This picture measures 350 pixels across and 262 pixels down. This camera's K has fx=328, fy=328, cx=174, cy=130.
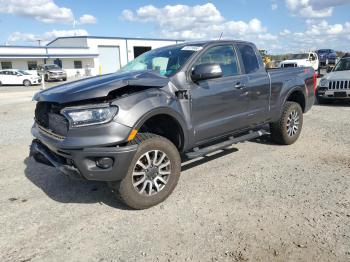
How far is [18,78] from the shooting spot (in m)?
29.8

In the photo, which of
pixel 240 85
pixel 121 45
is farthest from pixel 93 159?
pixel 121 45

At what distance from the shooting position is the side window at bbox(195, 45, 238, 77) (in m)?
4.50

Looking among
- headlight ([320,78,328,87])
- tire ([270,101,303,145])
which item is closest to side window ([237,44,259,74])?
tire ([270,101,303,145])

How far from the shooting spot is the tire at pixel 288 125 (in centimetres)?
582

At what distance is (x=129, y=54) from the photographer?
50.9 meters

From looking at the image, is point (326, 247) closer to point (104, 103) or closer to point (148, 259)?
point (148, 259)

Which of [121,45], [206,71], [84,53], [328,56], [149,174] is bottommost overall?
[149,174]

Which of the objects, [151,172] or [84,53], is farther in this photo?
[84,53]

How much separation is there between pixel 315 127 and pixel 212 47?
4.37 metres

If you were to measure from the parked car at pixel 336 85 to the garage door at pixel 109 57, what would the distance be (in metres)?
42.3

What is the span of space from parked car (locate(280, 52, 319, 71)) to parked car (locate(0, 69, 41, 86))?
21.4 meters

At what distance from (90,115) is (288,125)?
3.99 m

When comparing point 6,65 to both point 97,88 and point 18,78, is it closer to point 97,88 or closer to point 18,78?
point 18,78

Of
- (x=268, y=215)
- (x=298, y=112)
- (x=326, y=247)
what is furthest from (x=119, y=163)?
(x=298, y=112)
